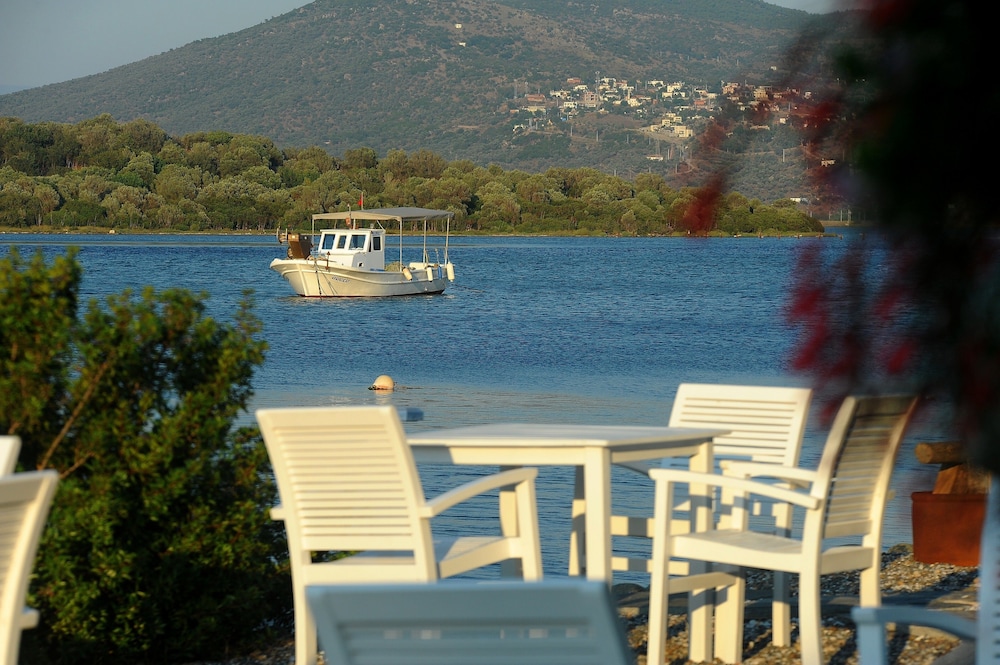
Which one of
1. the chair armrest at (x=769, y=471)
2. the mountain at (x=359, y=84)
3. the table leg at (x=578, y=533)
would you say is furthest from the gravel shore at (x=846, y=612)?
the mountain at (x=359, y=84)

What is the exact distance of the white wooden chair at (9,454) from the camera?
10.3 ft

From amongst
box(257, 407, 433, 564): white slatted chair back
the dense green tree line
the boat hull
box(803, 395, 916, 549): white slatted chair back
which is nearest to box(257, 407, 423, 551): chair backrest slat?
box(257, 407, 433, 564): white slatted chair back

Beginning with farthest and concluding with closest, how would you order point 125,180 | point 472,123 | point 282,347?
1. point 472,123
2. point 125,180
3. point 282,347

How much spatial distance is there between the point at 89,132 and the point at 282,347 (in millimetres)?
91209

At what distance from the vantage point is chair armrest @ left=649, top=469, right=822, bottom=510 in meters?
3.96

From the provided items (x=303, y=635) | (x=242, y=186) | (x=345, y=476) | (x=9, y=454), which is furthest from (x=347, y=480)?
(x=242, y=186)

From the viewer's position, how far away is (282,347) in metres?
29.0

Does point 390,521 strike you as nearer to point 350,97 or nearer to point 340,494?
point 340,494

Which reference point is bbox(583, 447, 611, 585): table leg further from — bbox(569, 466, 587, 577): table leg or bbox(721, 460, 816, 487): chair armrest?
bbox(569, 466, 587, 577): table leg

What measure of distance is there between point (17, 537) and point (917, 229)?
204 cm

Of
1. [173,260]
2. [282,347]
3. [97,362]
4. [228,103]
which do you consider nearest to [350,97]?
[228,103]

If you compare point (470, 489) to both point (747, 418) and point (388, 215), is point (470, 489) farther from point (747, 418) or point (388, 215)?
point (388, 215)

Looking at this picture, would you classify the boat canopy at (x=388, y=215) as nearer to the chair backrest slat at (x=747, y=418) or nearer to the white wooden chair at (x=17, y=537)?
the chair backrest slat at (x=747, y=418)

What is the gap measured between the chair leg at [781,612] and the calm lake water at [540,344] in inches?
30.4
